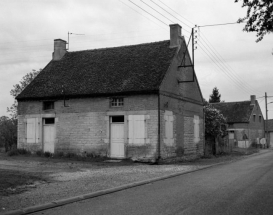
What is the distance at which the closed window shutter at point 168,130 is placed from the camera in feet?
68.6

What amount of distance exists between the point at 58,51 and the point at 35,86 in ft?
11.9

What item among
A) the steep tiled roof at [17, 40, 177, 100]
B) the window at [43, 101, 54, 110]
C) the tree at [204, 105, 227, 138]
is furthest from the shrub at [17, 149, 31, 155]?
the tree at [204, 105, 227, 138]

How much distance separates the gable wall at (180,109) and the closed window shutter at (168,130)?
0.29 metres

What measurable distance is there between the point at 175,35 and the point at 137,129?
6.84 metres

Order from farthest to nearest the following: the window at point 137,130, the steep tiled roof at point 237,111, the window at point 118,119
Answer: the steep tiled roof at point 237,111 < the window at point 118,119 < the window at point 137,130

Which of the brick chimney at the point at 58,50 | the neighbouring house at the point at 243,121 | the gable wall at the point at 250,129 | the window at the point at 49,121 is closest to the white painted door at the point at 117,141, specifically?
the window at the point at 49,121

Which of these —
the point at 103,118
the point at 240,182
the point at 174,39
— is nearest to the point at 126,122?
the point at 103,118

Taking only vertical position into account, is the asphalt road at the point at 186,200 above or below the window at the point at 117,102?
below

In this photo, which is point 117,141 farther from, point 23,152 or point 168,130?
point 23,152

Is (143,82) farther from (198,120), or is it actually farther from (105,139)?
(198,120)

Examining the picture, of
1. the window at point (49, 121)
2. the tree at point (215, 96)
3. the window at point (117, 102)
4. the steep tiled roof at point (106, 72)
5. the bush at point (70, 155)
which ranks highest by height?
the tree at point (215, 96)

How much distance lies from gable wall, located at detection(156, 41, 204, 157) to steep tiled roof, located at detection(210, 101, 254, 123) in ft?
74.4

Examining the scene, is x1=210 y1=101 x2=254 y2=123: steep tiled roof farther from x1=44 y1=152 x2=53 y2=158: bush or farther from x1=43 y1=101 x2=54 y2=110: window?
x1=44 y1=152 x2=53 y2=158: bush

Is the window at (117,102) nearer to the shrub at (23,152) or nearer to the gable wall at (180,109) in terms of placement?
the gable wall at (180,109)
